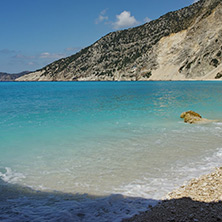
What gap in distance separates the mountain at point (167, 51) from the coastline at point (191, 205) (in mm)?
104398

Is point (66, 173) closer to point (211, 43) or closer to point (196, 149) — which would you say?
point (196, 149)

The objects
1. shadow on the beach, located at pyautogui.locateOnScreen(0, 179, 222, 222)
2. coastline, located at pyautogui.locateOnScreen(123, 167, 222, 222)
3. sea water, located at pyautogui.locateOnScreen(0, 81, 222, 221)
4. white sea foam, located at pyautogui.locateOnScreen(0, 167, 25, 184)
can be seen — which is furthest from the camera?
white sea foam, located at pyautogui.locateOnScreen(0, 167, 25, 184)

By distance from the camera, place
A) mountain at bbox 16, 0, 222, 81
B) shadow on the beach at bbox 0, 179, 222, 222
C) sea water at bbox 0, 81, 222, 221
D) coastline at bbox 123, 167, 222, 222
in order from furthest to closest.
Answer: mountain at bbox 16, 0, 222, 81 < sea water at bbox 0, 81, 222, 221 < shadow on the beach at bbox 0, 179, 222, 222 < coastline at bbox 123, 167, 222, 222

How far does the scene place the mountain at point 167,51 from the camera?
10966 cm

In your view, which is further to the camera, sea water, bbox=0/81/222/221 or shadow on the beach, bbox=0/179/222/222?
sea water, bbox=0/81/222/221

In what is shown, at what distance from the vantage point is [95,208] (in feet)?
19.6

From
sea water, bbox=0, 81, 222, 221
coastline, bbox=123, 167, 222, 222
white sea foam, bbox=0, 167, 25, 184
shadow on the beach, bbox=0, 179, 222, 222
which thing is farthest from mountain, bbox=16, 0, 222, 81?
shadow on the beach, bbox=0, 179, 222, 222

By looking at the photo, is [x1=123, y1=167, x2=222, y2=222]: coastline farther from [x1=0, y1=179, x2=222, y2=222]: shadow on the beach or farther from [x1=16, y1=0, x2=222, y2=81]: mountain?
[x1=16, y1=0, x2=222, y2=81]: mountain

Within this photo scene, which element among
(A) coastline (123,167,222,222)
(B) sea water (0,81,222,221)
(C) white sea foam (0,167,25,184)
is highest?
(A) coastline (123,167,222,222)

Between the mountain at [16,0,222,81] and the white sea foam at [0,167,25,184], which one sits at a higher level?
the mountain at [16,0,222,81]

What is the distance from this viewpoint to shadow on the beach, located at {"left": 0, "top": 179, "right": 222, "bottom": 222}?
509cm

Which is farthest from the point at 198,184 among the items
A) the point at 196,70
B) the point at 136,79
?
the point at 136,79

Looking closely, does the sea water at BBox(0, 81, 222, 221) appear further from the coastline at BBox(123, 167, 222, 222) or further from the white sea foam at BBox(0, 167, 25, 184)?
the coastline at BBox(123, 167, 222, 222)

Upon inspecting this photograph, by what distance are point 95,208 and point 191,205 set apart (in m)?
2.26
